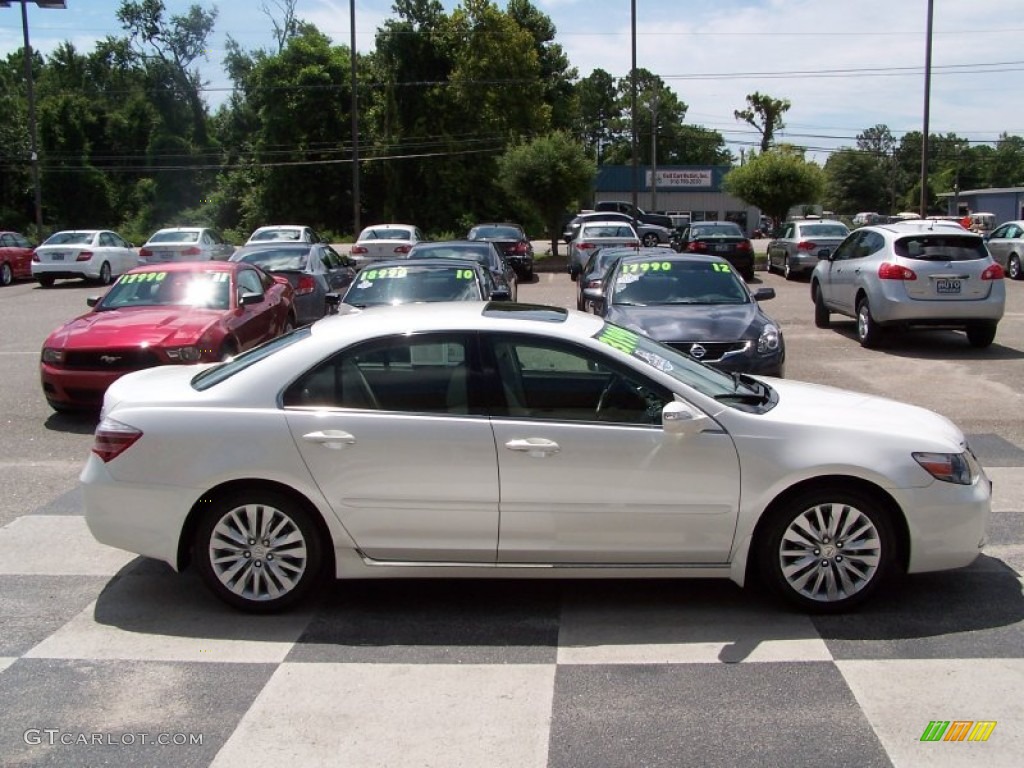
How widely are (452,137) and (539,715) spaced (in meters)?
51.8

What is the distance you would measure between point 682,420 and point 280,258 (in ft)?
42.5

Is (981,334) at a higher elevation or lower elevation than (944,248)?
lower

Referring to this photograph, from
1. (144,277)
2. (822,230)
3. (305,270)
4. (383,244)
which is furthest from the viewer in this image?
(822,230)

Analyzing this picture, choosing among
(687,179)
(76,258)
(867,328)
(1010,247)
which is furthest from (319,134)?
(867,328)

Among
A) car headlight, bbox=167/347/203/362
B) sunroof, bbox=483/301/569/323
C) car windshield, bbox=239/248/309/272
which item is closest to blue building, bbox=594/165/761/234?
car windshield, bbox=239/248/309/272

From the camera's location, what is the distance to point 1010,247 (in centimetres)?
2622

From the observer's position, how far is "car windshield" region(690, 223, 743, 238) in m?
27.0

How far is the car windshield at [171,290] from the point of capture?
34.7 feet

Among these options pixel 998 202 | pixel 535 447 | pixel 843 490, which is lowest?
pixel 843 490

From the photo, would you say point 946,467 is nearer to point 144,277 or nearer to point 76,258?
point 144,277

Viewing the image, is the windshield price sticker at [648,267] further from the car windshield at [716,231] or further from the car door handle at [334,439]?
the car windshield at [716,231]

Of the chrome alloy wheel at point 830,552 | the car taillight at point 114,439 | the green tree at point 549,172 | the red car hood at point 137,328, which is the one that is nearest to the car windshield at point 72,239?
the green tree at point 549,172

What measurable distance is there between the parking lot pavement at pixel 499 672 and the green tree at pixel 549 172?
94.1ft

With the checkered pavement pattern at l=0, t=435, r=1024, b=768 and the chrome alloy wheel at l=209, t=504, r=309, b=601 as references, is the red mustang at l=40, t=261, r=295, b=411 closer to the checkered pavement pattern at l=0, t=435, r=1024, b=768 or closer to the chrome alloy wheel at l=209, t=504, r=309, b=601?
the checkered pavement pattern at l=0, t=435, r=1024, b=768
